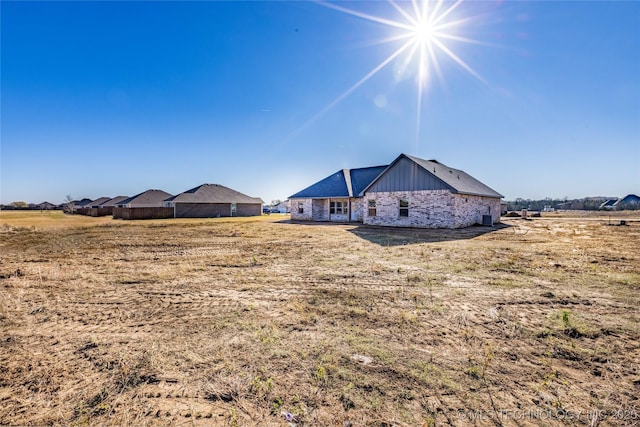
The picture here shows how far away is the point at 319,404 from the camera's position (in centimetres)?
254

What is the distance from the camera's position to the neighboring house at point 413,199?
1992 centimetres

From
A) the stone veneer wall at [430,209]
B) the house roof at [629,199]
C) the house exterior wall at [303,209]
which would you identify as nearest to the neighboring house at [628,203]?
the house roof at [629,199]

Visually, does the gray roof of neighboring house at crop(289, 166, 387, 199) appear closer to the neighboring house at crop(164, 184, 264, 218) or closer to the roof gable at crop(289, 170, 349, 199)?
the roof gable at crop(289, 170, 349, 199)

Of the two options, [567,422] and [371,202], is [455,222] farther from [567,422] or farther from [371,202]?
[567,422]

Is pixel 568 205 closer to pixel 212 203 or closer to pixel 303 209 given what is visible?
pixel 303 209

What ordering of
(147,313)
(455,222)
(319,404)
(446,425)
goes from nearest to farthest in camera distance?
(446,425)
(319,404)
(147,313)
(455,222)

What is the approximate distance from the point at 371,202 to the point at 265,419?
22404 mm

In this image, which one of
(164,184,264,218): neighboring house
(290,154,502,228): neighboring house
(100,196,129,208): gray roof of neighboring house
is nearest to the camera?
(290,154,502,228): neighboring house

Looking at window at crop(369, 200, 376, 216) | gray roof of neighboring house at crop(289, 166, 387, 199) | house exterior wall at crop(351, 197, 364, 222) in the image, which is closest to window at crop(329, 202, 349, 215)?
house exterior wall at crop(351, 197, 364, 222)

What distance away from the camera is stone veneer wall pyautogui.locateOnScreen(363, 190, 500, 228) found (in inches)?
A: 773

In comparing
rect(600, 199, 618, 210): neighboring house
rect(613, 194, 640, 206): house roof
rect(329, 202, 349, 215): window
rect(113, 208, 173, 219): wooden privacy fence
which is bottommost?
rect(113, 208, 173, 219): wooden privacy fence

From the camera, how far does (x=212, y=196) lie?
4050 cm

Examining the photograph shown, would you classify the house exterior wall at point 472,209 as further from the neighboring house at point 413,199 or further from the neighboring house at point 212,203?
the neighboring house at point 212,203

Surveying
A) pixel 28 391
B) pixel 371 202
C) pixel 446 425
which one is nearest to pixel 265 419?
pixel 446 425
